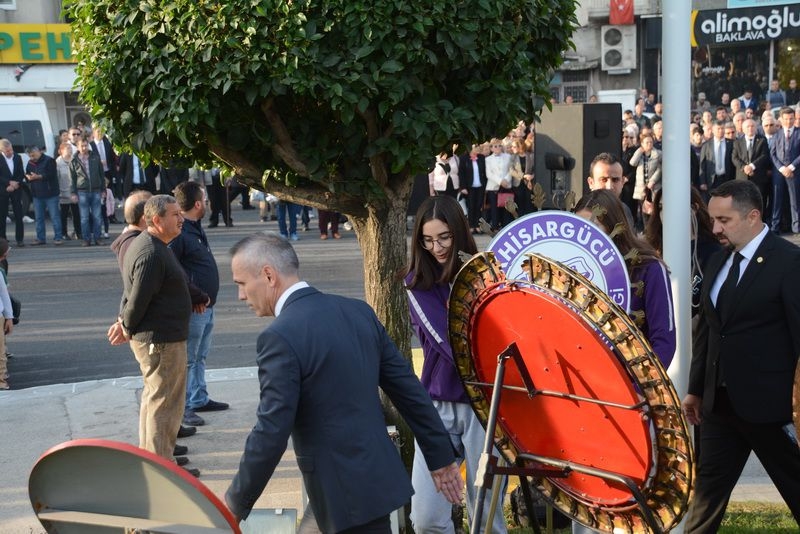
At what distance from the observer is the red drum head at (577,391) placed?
10.6ft

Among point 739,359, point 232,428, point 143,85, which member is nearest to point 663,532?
point 739,359

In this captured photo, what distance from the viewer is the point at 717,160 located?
17.8 m

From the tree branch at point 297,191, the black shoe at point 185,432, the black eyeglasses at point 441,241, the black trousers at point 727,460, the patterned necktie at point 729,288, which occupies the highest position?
the tree branch at point 297,191

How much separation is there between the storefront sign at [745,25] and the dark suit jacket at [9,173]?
64.0 feet

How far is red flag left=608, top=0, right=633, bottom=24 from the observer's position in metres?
33.8

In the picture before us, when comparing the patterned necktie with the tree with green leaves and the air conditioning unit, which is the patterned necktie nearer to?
the tree with green leaves

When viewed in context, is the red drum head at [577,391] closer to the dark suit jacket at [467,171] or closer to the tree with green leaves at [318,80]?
the tree with green leaves at [318,80]

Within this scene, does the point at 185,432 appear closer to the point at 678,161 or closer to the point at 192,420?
the point at 192,420

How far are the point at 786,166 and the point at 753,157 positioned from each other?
550 mm

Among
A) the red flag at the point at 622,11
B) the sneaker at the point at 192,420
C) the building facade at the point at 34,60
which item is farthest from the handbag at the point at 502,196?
the building facade at the point at 34,60

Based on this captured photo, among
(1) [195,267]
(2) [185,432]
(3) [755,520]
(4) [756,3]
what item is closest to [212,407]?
(2) [185,432]

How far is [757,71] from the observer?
1293 inches

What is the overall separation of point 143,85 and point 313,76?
2.60 feet

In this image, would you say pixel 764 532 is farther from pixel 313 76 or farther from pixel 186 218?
pixel 186 218
